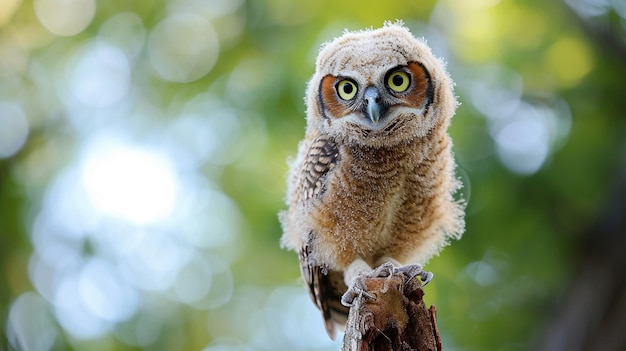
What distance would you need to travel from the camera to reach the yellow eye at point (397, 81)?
2.00 m

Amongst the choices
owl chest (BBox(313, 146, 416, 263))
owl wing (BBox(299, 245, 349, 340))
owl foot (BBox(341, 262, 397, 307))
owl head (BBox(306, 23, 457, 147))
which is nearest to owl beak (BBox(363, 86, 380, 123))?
owl head (BBox(306, 23, 457, 147))

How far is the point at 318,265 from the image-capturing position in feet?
7.73

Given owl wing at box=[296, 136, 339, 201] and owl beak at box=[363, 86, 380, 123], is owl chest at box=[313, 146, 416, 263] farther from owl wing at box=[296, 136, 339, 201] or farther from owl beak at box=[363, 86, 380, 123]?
owl beak at box=[363, 86, 380, 123]

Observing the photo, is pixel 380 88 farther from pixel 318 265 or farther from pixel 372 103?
pixel 318 265

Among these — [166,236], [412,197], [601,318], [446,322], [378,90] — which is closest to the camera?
[378,90]

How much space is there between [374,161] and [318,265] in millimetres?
489

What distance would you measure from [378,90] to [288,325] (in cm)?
283

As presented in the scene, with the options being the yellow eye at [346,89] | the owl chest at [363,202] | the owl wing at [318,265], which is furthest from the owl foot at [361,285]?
the yellow eye at [346,89]

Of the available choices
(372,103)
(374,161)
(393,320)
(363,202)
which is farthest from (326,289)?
(372,103)

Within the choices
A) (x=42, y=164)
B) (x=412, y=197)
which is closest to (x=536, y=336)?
(x=412, y=197)

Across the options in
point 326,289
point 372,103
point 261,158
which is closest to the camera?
point 372,103

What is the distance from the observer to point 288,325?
175 inches

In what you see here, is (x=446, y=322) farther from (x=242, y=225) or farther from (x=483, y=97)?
(x=242, y=225)

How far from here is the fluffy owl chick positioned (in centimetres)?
199
